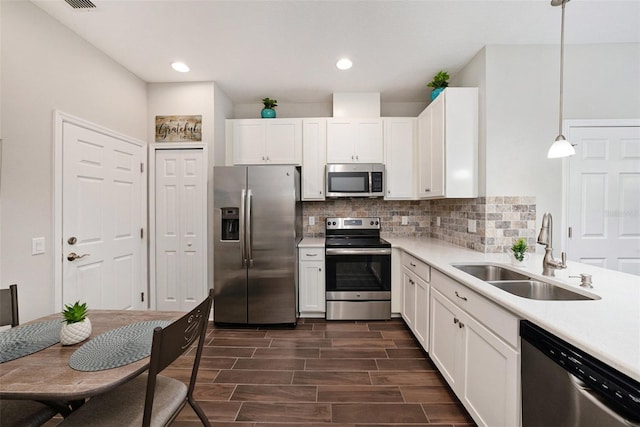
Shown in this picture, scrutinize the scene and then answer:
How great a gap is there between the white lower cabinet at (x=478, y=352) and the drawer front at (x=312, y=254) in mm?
1378

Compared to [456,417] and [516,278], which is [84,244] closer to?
[456,417]

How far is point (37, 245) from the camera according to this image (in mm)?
1949

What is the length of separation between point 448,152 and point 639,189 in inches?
65.3

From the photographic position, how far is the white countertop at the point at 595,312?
84cm

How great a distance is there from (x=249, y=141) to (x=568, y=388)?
3.43 metres

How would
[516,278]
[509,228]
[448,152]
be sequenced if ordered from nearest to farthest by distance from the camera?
[516,278] < [509,228] < [448,152]

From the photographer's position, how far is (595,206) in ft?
8.11

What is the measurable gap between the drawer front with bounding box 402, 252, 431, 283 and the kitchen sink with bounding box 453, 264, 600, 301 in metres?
0.26

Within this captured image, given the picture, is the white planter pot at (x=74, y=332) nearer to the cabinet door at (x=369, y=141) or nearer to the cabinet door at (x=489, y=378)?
the cabinet door at (x=489, y=378)

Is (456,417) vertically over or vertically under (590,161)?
under

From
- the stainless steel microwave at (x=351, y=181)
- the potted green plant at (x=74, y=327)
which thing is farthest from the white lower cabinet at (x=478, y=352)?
the potted green plant at (x=74, y=327)

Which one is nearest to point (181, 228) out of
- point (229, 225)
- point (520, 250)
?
point (229, 225)

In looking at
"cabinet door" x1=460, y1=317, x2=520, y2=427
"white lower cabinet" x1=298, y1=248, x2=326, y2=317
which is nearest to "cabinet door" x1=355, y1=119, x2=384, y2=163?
"white lower cabinet" x1=298, y1=248, x2=326, y2=317

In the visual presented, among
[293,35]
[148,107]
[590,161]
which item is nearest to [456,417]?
[590,161]
